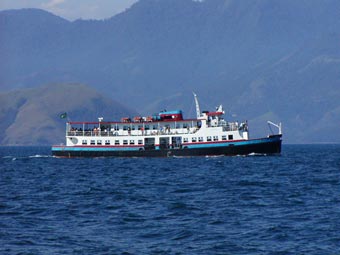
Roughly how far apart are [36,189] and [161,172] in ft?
Result: 85.5

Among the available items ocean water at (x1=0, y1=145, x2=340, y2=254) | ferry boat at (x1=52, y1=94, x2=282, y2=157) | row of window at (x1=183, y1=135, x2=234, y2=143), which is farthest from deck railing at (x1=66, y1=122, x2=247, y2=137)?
ocean water at (x1=0, y1=145, x2=340, y2=254)

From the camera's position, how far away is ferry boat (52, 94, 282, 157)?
13250cm

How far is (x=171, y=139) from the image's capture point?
137250 millimetres

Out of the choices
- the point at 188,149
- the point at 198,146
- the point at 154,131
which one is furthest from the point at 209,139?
the point at 154,131

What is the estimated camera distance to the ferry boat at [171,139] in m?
132

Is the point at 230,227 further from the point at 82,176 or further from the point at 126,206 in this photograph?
the point at 82,176

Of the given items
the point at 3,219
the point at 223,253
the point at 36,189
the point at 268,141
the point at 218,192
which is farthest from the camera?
the point at 268,141

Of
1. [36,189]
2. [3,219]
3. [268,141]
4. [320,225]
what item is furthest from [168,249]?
[268,141]

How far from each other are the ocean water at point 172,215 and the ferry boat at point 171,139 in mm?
45923

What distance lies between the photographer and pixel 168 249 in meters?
41.9

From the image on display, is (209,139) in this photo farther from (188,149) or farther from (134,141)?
(134,141)

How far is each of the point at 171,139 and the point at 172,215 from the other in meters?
84.9

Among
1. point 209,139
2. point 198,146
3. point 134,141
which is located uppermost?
point 134,141

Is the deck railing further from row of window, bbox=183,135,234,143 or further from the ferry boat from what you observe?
row of window, bbox=183,135,234,143
